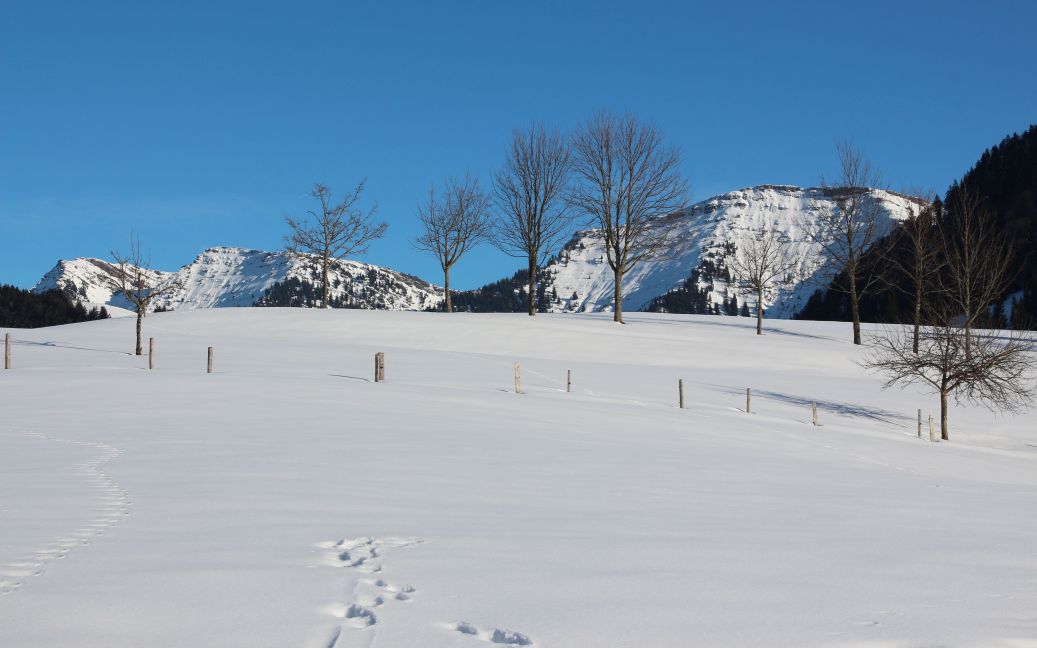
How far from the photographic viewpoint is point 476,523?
8.47 meters

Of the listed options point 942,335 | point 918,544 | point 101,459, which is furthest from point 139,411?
point 942,335

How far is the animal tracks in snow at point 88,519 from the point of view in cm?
600

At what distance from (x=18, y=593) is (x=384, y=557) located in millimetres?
2756

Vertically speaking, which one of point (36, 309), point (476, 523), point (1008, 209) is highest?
point (1008, 209)

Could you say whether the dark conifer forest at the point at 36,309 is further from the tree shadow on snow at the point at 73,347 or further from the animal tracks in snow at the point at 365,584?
the animal tracks in snow at the point at 365,584

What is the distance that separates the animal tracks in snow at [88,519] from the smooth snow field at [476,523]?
5 centimetres

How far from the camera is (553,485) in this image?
11.6 m

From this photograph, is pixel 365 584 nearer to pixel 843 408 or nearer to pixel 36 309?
pixel 843 408

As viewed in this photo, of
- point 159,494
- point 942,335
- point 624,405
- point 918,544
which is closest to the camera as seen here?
point 918,544

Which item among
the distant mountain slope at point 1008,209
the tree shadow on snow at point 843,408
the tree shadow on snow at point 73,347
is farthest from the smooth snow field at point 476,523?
the distant mountain slope at point 1008,209

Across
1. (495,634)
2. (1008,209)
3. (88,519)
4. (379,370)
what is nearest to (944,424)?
(379,370)

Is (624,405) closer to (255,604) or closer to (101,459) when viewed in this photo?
(101,459)

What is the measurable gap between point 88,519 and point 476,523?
13.5ft

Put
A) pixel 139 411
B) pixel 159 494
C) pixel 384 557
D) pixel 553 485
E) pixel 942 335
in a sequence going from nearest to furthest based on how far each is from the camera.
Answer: pixel 384 557
pixel 159 494
pixel 553 485
pixel 139 411
pixel 942 335
